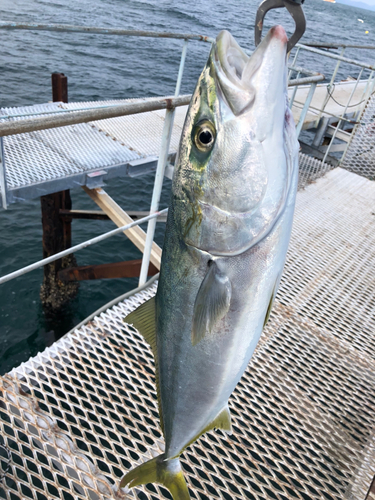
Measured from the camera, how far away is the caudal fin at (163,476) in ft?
5.49

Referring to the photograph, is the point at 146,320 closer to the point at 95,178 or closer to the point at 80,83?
the point at 95,178

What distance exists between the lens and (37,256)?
9500mm

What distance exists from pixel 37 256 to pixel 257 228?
30.0ft

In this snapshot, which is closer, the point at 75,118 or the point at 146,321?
the point at 146,321

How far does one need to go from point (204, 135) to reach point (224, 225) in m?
0.31

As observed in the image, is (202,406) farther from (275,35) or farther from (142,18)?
(142,18)

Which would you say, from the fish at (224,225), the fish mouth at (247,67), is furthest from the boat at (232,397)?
the fish mouth at (247,67)

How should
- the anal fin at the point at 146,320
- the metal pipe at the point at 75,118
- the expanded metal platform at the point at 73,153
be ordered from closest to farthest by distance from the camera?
the metal pipe at the point at 75,118 < the anal fin at the point at 146,320 < the expanded metal platform at the point at 73,153

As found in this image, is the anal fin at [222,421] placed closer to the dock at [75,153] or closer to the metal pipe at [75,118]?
the metal pipe at [75,118]

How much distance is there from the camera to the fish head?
119 cm

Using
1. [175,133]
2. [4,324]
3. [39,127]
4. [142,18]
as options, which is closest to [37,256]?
[4,324]

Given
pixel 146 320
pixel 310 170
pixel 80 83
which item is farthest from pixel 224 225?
pixel 80 83

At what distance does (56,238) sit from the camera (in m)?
7.12

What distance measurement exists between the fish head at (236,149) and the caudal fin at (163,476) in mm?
1042
